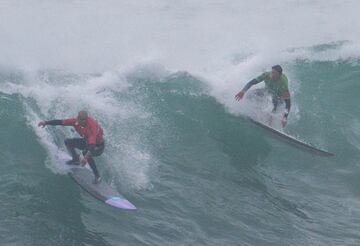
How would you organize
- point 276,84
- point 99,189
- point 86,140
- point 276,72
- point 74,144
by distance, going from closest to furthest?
point 99,189 → point 86,140 → point 74,144 → point 276,72 → point 276,84

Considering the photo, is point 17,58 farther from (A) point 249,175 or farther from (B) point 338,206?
(B) point 338,206

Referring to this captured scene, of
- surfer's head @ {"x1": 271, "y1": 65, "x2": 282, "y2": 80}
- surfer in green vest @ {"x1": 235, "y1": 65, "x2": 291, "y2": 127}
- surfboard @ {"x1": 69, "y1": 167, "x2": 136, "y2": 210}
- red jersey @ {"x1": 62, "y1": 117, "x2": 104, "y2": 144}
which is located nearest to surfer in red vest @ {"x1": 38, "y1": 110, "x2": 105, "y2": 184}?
red jersey @ {"x1": 62, "y1": 117, "x2": 104, "y2": 144}

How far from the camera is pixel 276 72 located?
13992mm

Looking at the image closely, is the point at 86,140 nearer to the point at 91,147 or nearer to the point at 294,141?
the point at 91,147

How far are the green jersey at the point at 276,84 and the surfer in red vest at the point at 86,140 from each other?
515 centimetres

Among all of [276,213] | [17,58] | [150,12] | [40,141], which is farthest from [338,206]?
[150,12]

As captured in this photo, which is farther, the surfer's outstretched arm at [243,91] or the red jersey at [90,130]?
the surfer's outstretched arm at [243,91]

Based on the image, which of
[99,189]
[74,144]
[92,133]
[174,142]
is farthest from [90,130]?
→ [174,142]

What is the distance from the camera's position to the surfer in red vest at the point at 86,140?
11.0 meters

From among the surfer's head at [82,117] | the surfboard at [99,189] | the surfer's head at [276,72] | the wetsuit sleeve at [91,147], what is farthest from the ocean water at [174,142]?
the surfer's head at [82,117]

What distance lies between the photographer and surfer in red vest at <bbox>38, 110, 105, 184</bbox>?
11.0 m

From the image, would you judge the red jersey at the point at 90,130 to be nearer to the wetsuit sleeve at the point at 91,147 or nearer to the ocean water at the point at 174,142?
the wetsuit sleeve at the point at 91,147

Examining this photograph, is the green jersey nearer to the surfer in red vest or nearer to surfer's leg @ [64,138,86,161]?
the surfer in red vest

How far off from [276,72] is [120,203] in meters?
5.74
